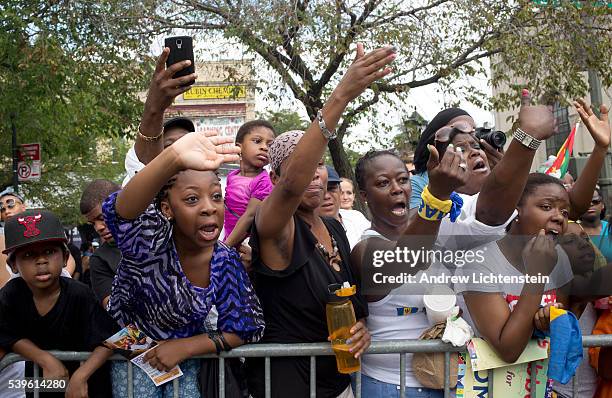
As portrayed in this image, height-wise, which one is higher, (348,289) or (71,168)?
(71,168)

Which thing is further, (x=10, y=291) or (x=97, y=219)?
(x=97, y=219)

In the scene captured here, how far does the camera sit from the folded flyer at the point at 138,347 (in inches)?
122

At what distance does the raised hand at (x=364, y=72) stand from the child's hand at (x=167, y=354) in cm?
130

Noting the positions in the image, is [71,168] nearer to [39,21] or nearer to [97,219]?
[39,21]

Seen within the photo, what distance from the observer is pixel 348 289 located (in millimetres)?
2951

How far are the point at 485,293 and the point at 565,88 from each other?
8.36 meters

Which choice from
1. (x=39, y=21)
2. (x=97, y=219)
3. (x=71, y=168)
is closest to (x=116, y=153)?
(x=71, y=168)

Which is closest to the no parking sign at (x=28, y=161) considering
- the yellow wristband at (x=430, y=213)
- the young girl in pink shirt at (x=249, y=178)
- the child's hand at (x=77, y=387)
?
the young girl in pink shirt at (x=249, y=178)

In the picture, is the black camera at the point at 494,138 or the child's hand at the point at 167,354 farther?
the black camera at the point at 494,138

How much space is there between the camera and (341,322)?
302 cm

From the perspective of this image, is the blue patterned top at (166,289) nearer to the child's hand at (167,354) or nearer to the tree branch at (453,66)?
the child's hand at (167,354)

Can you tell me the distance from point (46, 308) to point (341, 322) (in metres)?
1.60

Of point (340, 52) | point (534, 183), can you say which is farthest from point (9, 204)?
point (340, 52)

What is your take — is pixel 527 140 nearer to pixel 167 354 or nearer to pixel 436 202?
pixel 436 202
